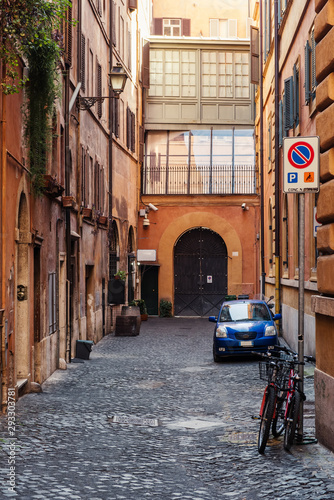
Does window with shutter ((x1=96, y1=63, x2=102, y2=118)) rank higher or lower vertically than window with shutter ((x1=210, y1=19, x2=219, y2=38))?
lower

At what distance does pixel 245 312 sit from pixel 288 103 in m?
5.62

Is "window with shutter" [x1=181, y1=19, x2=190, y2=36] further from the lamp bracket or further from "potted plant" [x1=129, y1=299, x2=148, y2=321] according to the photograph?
the lamp bracket

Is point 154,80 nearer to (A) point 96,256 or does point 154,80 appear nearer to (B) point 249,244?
(B) point 249,244

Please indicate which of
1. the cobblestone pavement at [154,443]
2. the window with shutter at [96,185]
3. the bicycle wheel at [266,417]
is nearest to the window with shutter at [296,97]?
the cobblestone pavement at [154,443]

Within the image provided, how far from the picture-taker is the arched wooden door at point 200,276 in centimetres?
3597

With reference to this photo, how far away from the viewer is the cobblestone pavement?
6.96 meters

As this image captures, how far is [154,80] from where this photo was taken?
36.9 meters

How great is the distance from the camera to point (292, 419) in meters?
8.17

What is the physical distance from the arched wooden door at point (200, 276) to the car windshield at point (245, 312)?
53.6 ft

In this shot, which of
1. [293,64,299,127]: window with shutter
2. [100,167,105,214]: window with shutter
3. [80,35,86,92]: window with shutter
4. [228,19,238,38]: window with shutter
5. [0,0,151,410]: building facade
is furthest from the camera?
[228,19,238,38]: window with shutter

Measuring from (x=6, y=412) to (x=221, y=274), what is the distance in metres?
25.5

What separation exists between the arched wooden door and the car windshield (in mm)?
16341

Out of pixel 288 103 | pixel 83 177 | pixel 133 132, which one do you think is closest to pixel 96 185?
pixel 83 177

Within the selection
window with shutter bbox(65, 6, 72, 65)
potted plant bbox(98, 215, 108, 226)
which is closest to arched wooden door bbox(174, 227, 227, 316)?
potted plant bbox(98, 215, 108, 226)
